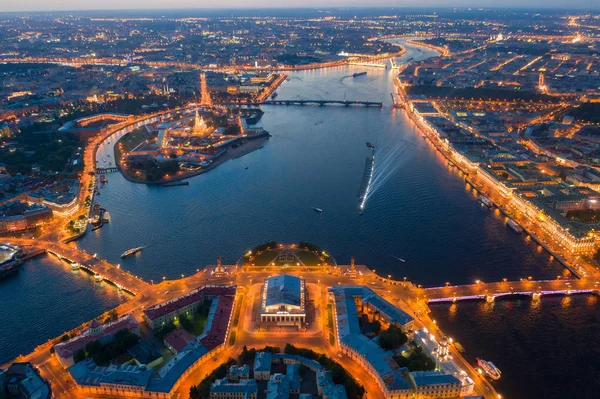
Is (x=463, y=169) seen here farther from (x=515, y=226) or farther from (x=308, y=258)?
(x=308, y=258)

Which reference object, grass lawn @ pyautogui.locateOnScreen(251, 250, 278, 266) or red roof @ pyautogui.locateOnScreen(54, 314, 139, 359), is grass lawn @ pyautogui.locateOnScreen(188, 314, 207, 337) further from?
grass lawn @ pyautogui.locateOnScreen(251, 250, 278, 266)

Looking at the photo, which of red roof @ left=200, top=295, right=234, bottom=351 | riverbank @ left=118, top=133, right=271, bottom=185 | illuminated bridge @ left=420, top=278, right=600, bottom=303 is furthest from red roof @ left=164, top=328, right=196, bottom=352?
riverbank @ left=118, top=133, right=271, bottom=185

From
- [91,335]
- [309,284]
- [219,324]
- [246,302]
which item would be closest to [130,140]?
[246,302]

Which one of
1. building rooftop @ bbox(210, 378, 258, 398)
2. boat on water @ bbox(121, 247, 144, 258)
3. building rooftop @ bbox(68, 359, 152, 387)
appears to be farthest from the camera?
boat on water @ bbox(121, 247, 144, 258)

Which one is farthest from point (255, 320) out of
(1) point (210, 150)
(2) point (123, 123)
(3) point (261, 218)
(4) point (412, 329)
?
(2) point (123, 123)

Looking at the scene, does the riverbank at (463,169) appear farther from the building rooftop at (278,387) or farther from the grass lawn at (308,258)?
the building rooftop at (278,387)

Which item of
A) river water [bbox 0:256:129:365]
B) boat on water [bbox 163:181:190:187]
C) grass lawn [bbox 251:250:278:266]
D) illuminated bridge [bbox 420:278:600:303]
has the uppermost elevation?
illuminated bridge [bbox 420:278:600:303]
